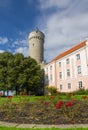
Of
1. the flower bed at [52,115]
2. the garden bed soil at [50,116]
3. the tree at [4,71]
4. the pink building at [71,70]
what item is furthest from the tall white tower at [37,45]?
the garden bed soil at [50,116]

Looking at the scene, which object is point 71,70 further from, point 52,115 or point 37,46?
point 52,115

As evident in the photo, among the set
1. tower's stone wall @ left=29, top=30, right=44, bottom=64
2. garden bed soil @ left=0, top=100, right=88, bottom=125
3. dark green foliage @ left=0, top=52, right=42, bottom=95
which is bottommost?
garden bed soil @ left=0, top=100, right=88, bottom=125

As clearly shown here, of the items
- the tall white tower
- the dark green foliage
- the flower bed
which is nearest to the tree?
the dark green foliage

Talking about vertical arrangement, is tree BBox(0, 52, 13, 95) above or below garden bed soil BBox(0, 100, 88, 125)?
above

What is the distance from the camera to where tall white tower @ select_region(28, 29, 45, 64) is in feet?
208

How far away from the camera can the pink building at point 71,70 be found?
38.8 m

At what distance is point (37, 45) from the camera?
64.1 meters

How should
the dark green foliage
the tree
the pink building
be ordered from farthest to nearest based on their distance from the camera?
1. the tree
2. the dark green foliage
3. the pink building

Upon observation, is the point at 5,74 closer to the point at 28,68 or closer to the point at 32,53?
the point at 28,68

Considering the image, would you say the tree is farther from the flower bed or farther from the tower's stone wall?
the flower bed

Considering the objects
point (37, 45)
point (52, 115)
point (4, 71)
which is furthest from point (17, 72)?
point (52, 115)

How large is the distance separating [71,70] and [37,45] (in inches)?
962

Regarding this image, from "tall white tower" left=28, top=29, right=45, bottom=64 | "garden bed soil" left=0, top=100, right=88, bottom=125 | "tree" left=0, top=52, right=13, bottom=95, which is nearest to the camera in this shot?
"garden bed soil" left=0, top=100, right=88, bottom=125

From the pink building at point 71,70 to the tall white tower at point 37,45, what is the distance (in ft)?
38.1
